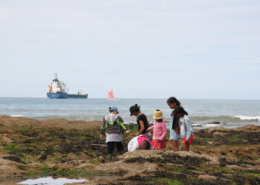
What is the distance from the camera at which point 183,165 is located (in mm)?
6523

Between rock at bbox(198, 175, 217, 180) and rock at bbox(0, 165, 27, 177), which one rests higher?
rock at bbox(198, 175, 217, 180)

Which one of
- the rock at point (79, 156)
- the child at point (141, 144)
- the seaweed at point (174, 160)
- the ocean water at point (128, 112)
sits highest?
the child at point (141, 144)

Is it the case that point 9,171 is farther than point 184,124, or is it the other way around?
point 184,124

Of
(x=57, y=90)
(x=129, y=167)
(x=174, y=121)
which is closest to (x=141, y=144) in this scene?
(x=174, y=121)

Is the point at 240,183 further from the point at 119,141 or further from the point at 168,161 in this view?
the point at 119,141

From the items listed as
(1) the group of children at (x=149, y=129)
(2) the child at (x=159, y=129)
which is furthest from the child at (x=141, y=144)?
(2) the child at (x=159, y=129)

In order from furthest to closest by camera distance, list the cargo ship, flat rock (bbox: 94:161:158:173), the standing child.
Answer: the cargo ship → the standing child → flat rock (bbox: 94:161:158:173)

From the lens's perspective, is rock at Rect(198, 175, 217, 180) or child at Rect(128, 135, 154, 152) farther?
child at Rect(128, 135, 154, 152)

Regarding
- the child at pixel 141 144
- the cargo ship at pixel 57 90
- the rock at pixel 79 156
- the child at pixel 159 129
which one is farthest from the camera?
the cargo ship at pixel 57 90

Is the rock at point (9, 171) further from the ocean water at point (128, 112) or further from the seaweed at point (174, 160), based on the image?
the ocean water at point (128, 112)

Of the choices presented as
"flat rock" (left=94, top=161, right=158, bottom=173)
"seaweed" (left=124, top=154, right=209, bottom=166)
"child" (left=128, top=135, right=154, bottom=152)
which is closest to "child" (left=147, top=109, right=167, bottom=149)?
"child" (left=128, top=135, right=154, bottom=152)

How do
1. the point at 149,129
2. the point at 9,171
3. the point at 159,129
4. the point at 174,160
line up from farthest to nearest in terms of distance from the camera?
1. the point at 149,129
2. the point at 159,129
3. the point at 174,160
4. the point at 9,171

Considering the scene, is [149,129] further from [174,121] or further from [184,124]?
[184,124]

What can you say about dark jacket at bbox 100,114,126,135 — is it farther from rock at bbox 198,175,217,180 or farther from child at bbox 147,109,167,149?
rock at bbox 198,175,217,180
